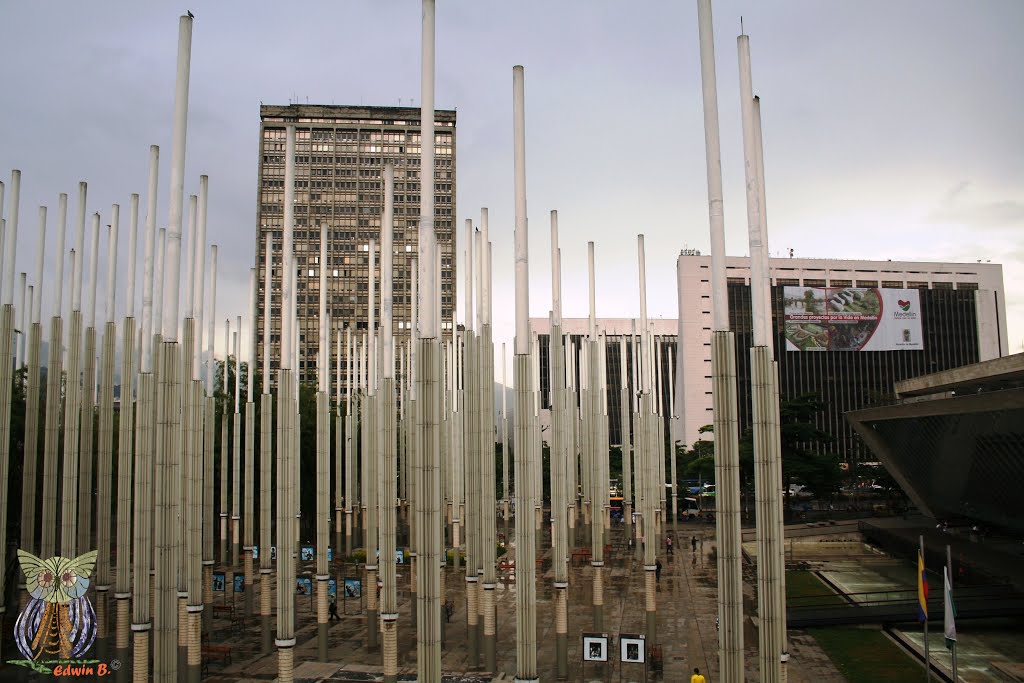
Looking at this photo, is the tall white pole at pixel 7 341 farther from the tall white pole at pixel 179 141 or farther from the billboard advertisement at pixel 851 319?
the billboard advertisement at pixel 851 319

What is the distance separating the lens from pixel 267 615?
29297 millimetres

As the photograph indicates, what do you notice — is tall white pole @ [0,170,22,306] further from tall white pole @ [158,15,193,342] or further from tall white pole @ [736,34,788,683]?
tall white pole @ [736,34,788,683]

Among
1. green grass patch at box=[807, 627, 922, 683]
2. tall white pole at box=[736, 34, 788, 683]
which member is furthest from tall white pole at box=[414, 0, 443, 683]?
green grass patch at box=[807, 627, 922, 683]

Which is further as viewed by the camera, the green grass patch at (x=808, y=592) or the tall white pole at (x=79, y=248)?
the green grass patch at (x=808, y=592)

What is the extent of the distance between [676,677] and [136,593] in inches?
676

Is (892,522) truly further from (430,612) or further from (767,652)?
(430,612)

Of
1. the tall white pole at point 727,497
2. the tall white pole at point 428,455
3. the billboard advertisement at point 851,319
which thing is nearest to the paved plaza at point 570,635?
the tall white pole at point 428,455

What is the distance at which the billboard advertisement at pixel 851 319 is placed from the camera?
95438 mm

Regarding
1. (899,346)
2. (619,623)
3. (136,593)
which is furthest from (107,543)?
(899,346)

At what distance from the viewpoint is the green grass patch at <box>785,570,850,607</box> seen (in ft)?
112

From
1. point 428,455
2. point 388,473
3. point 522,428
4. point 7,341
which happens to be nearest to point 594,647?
point 388,473

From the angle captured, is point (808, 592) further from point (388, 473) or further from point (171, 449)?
point (171, 449)

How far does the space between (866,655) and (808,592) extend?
36.0 feet

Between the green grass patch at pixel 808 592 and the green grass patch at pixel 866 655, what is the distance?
6.33 ft
